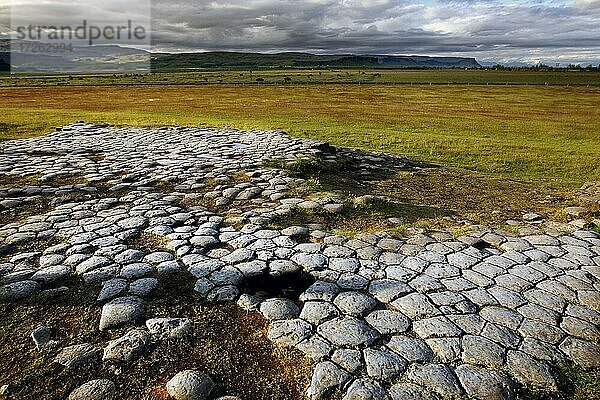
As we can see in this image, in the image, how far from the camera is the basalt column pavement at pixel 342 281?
3527 mm

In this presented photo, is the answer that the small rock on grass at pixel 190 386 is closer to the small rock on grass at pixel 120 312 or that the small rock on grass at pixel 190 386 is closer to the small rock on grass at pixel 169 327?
the small rock on grass at pixel 169 327

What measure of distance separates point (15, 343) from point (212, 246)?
95.6 inches

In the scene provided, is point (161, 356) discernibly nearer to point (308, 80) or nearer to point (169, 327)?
point (169, 327)

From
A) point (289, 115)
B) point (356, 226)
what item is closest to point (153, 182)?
point (356, 226)

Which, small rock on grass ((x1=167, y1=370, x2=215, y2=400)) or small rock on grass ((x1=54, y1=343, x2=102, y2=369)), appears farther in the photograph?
small rock on grass ((x1=54, y1=343, x2=102, y2=369))

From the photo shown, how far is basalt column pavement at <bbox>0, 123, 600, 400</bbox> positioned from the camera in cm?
353

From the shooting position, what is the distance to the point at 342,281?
477 centimetres

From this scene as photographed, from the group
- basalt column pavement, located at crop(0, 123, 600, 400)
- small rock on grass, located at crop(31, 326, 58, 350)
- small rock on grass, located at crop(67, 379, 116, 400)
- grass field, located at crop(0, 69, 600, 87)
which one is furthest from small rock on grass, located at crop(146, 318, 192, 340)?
grass field, located at crop(0, 69, 600, 87)

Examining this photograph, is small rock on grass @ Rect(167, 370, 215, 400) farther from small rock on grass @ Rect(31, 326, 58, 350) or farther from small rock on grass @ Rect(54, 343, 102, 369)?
small rock on grass @ Rect(31, 326, 58, 350)

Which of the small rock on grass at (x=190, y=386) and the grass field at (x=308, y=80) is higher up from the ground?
the grass field at (x=308, y=80)

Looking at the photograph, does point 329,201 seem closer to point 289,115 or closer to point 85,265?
point 85,265

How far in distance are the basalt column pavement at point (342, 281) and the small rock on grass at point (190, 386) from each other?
1.78 feet

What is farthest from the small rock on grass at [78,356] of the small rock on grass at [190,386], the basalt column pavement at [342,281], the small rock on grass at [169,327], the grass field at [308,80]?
the grass field at [308,80]

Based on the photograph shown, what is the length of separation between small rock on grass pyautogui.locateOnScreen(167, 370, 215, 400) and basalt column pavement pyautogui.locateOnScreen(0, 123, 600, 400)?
0.54m
